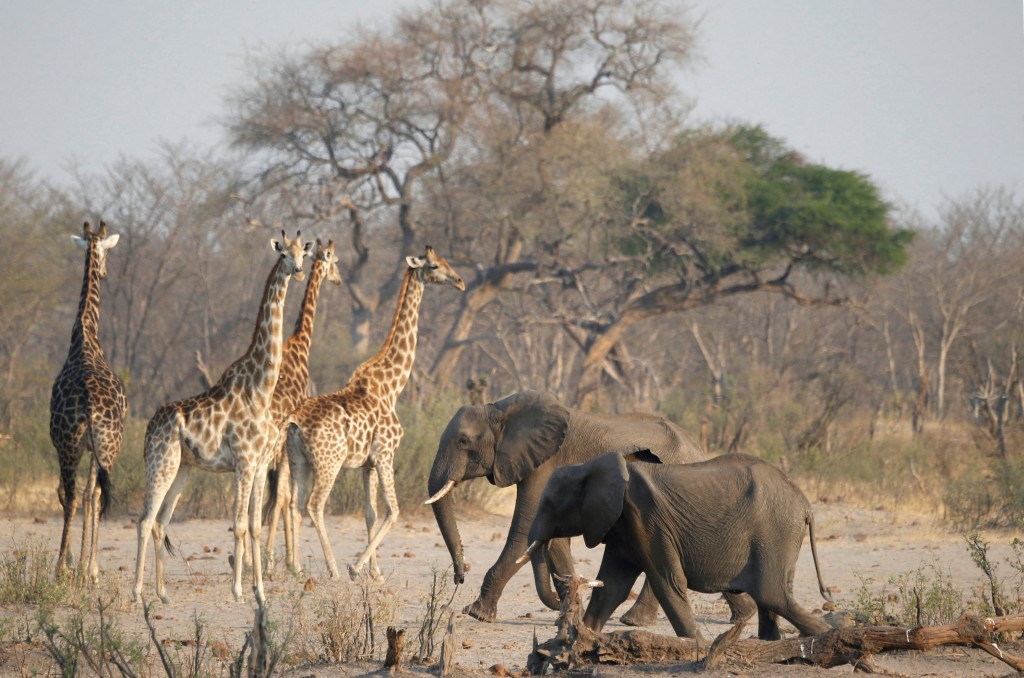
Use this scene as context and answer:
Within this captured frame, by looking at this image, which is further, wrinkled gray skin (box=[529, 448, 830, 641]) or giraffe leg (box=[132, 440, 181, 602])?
giraffe leg (box=[132, 440, 181, 602])

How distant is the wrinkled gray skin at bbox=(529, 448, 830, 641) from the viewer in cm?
627

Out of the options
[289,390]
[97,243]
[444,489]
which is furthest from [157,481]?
[97,243]

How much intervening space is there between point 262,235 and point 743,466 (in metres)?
25.7

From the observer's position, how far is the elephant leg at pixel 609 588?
20.7 ft

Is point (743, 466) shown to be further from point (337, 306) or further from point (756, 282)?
point (337, 306)

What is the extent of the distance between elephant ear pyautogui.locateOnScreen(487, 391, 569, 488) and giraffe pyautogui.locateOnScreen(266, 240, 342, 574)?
78.7 inches

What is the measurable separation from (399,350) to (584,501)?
436 cm

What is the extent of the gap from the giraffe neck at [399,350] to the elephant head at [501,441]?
7.20ft

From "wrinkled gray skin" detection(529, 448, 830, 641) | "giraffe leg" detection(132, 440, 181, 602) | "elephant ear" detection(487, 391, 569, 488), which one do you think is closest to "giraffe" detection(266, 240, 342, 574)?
"giraffe leg" detection(132, 440, 181, 602)

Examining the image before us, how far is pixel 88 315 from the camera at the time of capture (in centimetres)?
1026

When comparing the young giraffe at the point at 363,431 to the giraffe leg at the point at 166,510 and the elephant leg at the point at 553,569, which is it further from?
the elephant leg at the point at 553,569

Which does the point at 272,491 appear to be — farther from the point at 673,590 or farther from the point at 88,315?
the point at 673,590

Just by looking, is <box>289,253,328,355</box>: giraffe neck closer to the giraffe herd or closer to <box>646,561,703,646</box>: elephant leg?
the giraffe herd

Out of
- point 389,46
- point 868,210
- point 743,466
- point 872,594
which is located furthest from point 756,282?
point 743,466
